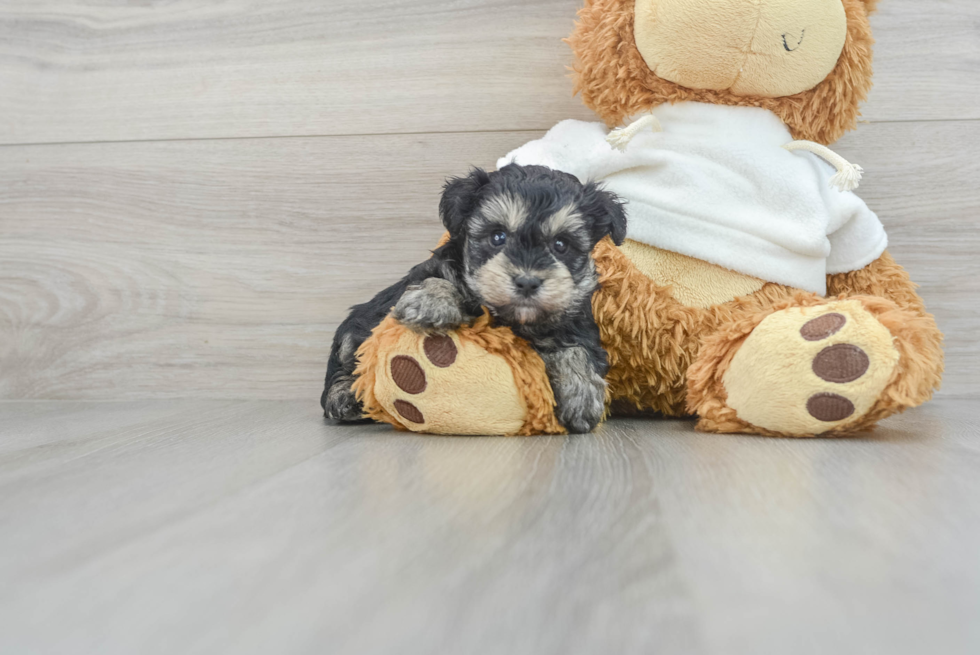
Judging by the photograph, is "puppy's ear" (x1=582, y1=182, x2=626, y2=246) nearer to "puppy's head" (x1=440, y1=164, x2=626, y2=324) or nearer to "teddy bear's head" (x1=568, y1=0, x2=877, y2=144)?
"puppy's head" (x1=440, y1=164, x2=626, y2=324)

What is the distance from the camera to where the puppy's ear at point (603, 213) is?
1.06 meters

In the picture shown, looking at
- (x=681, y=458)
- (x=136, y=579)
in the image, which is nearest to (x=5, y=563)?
(x=136, y=579)

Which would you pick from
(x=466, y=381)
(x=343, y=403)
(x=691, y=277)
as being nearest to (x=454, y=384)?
(x=466, y=381)

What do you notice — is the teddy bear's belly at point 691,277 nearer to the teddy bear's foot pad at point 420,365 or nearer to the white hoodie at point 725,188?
the white hoodie at point 725,188

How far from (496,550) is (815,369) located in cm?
63

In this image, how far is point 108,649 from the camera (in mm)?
409

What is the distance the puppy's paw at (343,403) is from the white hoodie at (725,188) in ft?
1.51

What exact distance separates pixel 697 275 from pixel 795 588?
0.83m

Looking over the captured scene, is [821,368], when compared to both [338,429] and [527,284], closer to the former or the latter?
[527,284]

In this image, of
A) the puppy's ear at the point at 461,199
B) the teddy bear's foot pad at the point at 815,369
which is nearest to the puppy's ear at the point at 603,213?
the puppy's ear at the point at 461,199

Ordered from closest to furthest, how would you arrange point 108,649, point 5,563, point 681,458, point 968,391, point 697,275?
point 108,649
point 5,563
point 681,458
point 697,275
point 968,391

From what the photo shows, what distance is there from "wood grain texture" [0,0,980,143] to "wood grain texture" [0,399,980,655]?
0.88 metres

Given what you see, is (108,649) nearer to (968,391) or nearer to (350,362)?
(350,362)

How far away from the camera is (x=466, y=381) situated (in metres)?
1.04
